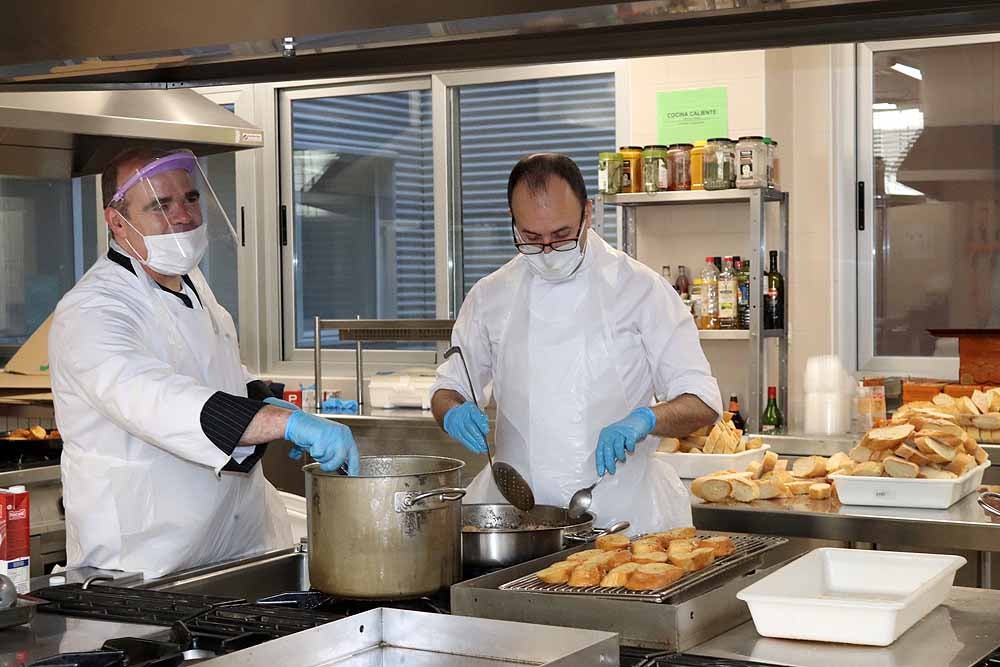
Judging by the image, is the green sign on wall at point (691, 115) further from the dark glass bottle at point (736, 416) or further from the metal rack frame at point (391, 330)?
the metal rack frame at point (391, 330)

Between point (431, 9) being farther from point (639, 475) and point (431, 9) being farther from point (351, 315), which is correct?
point (351, 315)

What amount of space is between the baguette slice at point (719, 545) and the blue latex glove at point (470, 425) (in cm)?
87

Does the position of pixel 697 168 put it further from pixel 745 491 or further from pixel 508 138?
pixel 745 491

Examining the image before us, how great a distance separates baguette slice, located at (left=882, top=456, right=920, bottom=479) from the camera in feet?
9.39

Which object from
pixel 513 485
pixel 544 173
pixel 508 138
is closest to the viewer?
pixel 513 485

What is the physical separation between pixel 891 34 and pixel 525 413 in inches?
54.7

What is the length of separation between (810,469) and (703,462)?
31 cm

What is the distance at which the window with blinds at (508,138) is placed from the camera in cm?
495

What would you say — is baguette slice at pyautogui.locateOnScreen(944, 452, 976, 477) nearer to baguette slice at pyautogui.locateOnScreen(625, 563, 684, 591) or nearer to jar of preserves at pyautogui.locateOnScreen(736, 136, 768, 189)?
jar of preserves at pyautogui.locateOnScreen(736, 136, 768, 189)

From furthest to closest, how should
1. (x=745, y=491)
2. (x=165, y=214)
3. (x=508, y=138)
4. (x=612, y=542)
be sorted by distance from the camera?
(x=508, y=138) < (x=745, y=491) < (x=165, y=214) < (x=612, y=542)

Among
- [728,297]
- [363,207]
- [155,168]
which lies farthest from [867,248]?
[155,168]

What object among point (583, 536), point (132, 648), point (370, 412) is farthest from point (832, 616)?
point (370, 412)

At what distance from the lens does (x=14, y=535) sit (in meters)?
1.83

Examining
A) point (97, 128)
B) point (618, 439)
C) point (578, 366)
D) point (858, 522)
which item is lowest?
point (858, 522)
